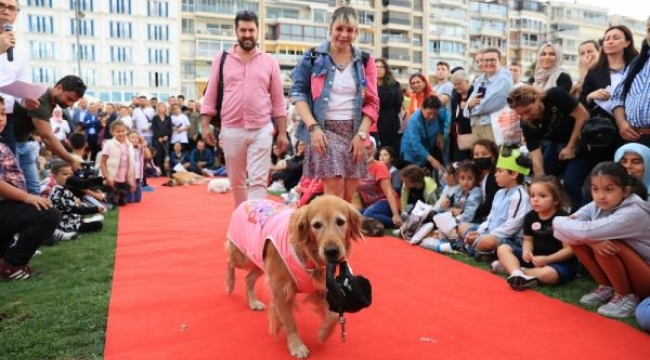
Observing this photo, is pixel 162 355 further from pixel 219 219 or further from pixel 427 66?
pixel 427 66

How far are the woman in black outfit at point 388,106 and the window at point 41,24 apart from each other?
Answer: 52279 millimetres

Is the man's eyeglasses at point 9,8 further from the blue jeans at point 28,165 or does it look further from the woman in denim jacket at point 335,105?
the woman in denim jacket at point 335,105

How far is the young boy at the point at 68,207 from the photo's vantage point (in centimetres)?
694

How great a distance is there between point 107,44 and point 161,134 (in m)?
42.3

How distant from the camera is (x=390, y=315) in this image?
12.3 feet

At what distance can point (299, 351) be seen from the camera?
303cm

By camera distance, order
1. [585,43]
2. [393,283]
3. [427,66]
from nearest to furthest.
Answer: [393,283], [585,43], [427,66]

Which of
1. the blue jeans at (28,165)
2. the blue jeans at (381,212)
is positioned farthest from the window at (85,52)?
the blue jeans at (381,212)

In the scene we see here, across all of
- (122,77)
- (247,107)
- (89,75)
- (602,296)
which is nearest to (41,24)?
(89,75)

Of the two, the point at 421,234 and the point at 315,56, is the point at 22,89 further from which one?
the point at 421,234

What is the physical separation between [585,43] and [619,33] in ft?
5.10

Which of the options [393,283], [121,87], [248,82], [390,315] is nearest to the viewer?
[390,315]

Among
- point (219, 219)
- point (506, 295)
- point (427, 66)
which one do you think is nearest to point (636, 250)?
point (506, 295)

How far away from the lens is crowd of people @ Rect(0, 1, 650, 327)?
3949 mm
